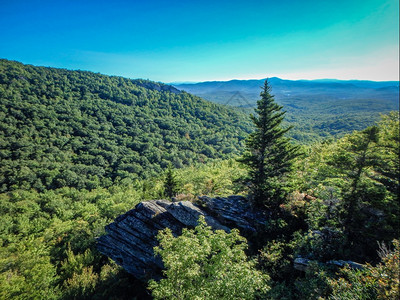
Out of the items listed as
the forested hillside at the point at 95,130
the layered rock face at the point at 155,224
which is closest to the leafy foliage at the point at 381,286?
the layered rock face at the point at 155,224

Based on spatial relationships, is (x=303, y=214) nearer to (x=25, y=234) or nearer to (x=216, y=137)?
(x=25, y=234)

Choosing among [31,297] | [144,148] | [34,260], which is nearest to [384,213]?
[31,297]

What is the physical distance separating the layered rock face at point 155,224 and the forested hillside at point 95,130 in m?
66.6

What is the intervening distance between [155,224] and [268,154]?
1208 cm

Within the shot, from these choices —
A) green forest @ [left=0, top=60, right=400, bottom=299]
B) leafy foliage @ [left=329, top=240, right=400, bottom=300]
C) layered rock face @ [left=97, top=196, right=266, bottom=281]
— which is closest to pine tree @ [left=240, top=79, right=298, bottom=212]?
green forest @ [left=0, top=60, right=400, bottom=299]

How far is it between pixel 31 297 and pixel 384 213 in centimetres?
2666

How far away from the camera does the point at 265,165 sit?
1747 centimetres

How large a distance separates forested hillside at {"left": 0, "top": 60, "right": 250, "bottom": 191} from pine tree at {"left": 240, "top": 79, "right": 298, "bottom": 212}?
7282 cm

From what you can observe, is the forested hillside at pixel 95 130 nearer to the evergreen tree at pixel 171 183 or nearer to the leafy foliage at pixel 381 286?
the evergreen tree at pixel 171 183

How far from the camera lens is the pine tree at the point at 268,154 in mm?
16734

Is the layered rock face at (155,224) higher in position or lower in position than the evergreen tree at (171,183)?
higher

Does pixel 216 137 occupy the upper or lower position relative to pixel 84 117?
lower

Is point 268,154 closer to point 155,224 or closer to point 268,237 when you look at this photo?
point 268,237

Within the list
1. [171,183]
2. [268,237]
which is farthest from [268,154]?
[171,183]
